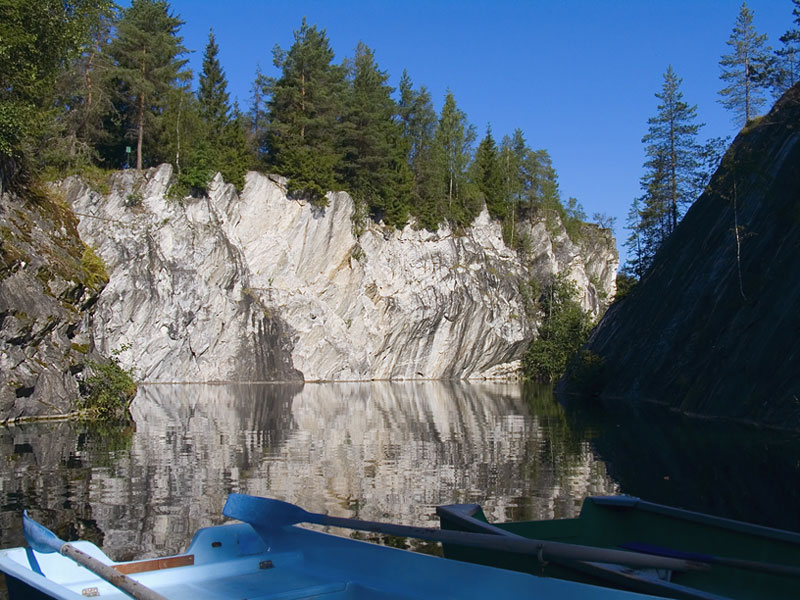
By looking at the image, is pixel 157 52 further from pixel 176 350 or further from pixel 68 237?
→ pixel 68 237

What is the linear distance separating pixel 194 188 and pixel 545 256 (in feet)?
142

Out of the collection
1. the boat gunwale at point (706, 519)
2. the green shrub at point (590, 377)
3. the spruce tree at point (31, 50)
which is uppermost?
the spruce tree at point (31, 50)

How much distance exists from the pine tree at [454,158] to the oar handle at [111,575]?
72.1 meters

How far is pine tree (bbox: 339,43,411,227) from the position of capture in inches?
2721

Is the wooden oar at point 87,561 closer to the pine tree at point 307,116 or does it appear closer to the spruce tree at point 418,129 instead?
the pine tree at point 307,116

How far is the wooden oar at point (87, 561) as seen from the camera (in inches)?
173

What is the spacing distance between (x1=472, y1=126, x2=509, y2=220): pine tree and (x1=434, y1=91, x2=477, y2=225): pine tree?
213 cm

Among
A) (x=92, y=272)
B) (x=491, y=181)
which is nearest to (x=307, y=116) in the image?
(x=491, y=181)

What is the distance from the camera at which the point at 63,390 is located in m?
23.5

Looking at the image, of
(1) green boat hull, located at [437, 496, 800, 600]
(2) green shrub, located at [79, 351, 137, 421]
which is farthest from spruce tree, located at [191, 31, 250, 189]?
(1) green boat hull, located at [437, 496, 800, 600]

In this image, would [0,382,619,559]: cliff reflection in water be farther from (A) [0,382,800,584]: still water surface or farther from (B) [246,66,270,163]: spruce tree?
(B) [246,66,270,163]: spruce tree

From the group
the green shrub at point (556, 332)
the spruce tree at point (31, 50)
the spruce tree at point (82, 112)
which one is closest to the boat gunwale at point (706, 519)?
the spruce tree at point (31, 50)

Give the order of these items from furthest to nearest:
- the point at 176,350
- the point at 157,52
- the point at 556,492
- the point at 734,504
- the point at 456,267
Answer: the point at 456,267 < the point at 157,52 < the point at 176,350 < the point at 556,492 < the point at 734,504

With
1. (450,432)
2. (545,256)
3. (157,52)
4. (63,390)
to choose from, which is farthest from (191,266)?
(545,256)
